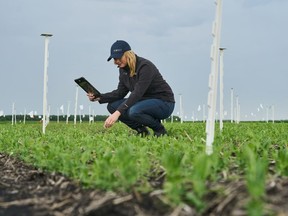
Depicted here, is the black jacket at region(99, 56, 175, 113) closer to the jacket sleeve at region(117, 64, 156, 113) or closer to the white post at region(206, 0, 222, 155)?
the jacket sleeve at region(117, 64, 156, 113)

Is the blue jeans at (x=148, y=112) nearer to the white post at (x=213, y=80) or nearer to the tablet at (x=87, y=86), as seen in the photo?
the tablet at (x=87, y=86)

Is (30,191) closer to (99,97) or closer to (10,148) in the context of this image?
(10,148)

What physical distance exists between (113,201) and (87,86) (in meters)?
6.30

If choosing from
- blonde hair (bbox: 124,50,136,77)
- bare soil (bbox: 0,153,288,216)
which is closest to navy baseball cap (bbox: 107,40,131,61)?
blonde hair (bbox: 124,50,136,77)

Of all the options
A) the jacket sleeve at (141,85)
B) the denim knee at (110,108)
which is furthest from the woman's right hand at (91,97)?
the jacket sleeve at (141,85)

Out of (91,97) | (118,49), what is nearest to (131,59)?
(118,49)

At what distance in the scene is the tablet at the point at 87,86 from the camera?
8918 millimetres

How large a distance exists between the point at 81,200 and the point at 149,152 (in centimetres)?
178

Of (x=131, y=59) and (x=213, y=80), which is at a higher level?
(x=131, y=59)

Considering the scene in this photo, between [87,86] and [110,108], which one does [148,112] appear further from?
[87,86]

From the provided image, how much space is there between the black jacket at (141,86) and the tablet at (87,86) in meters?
0.18

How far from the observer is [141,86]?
8.65 metres

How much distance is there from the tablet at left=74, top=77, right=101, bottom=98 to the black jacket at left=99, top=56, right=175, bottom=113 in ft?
0.60

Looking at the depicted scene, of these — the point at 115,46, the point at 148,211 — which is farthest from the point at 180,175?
the point at 115,46
